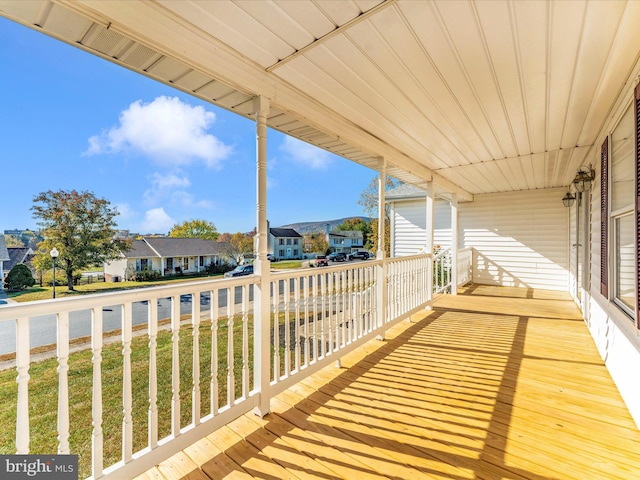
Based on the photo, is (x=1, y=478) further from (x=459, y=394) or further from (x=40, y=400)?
(x=459, y=394)

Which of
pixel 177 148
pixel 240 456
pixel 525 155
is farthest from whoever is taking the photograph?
pixel 525 155

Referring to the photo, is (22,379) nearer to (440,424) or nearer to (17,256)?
(17,256)

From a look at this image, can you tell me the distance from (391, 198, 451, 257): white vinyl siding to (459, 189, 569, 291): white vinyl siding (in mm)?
434

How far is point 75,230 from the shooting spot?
1.60m

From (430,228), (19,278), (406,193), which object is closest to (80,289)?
(19,278)

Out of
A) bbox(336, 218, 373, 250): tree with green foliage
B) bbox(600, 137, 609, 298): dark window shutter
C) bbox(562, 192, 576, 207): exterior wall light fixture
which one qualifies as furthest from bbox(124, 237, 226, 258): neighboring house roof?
bbox(336, 218, 373, 250): tree with green foliage

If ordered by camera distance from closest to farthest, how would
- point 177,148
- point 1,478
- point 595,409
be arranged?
point 1,478, point 595,409, point 177,148

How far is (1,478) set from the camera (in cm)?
122

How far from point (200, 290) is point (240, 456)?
98 centimetres

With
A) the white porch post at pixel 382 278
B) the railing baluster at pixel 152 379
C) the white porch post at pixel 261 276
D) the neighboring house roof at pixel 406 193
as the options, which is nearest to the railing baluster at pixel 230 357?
the white porch post at pixel 261 276

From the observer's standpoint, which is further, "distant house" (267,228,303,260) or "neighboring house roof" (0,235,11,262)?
"distant house" (267,228,303,260)

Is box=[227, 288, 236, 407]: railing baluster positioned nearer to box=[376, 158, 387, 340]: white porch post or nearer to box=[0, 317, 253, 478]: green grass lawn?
box=[0, 317, 253, 478]: green grass lawn

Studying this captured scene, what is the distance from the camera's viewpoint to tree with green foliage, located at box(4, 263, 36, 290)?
4.05 ft

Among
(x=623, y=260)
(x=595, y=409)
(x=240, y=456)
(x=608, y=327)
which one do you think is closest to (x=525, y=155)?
(x=623, y=260)
